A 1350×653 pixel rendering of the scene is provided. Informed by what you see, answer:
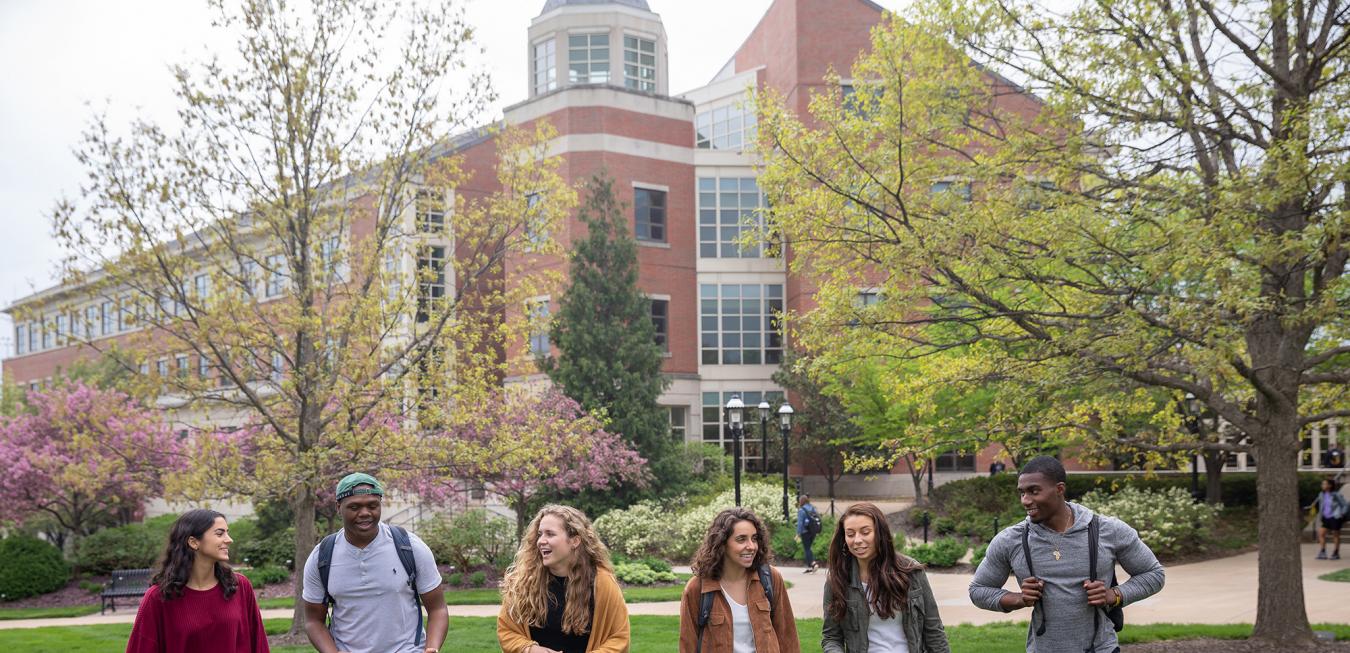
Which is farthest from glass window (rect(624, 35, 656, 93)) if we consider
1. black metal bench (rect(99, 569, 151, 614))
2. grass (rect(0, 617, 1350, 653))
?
grass (rect(0, 617, 1350, 653))

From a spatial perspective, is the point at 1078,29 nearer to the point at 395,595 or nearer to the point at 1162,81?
the point at 1162,81

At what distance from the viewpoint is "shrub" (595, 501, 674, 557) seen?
24266mm

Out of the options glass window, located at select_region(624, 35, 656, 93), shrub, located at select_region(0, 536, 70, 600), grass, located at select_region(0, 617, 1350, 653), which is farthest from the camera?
glass window, located at select_region(624, 35, 656, 93)

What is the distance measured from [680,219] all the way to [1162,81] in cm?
3046

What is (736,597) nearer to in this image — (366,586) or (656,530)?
(366,586)

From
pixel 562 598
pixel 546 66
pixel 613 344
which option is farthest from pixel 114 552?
pixel 562 598

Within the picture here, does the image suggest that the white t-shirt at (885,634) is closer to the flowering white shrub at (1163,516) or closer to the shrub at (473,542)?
the flowering white shrub at (1163,516)

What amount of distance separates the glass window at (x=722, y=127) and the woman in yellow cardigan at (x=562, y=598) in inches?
1538

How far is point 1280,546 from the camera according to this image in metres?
11.2

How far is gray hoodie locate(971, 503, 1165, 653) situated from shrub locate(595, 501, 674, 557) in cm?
1937

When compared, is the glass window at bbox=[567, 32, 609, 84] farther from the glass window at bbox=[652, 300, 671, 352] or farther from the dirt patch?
the dirt patch

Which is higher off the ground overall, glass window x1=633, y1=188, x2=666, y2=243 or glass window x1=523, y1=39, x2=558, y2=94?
glass window x1=523, y1=39, x2=558, y2=94

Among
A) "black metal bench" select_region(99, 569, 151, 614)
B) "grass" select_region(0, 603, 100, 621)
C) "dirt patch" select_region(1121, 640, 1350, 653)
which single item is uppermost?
"dirt patch" select_region(1121, 640, 1350, 653)

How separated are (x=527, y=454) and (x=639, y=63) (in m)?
30.5
